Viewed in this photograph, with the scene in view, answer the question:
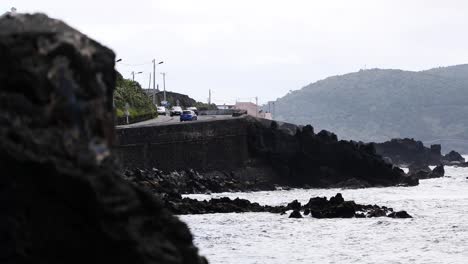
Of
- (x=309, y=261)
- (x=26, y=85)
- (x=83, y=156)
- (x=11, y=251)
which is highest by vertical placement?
(x=26, y=85)

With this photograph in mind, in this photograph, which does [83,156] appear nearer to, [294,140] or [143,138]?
[143,138]

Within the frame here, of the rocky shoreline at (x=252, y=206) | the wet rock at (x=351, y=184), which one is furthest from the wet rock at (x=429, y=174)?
the rocky shoreline at (x=252, y=206)

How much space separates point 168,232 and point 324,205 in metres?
40.5

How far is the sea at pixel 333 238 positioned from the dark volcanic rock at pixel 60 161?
20.6 m

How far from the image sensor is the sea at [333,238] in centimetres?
3203

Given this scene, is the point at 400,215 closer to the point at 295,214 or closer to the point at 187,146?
the point at 295,214

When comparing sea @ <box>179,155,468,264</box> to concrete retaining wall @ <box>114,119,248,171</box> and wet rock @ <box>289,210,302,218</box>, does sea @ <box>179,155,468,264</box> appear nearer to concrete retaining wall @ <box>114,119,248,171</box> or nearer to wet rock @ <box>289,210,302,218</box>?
wet rock @ <box>289,210,302,218</box>

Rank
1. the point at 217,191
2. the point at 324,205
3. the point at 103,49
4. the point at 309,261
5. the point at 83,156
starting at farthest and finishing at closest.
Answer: the point at 217,191, the point at 324,205, the point at 309,261, the point at 103,49, the point at 83,156

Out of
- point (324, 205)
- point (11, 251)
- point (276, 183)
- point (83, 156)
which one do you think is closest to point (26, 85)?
point (83, 156)

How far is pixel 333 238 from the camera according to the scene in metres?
38.2

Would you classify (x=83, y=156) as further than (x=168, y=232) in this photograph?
No

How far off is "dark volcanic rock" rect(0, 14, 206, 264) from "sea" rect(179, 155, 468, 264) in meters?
20.6

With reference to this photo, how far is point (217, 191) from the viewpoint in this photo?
65.3m

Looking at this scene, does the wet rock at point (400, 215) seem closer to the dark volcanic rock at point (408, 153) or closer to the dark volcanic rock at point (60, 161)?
the dark volcanic rock at point (60, 161)
